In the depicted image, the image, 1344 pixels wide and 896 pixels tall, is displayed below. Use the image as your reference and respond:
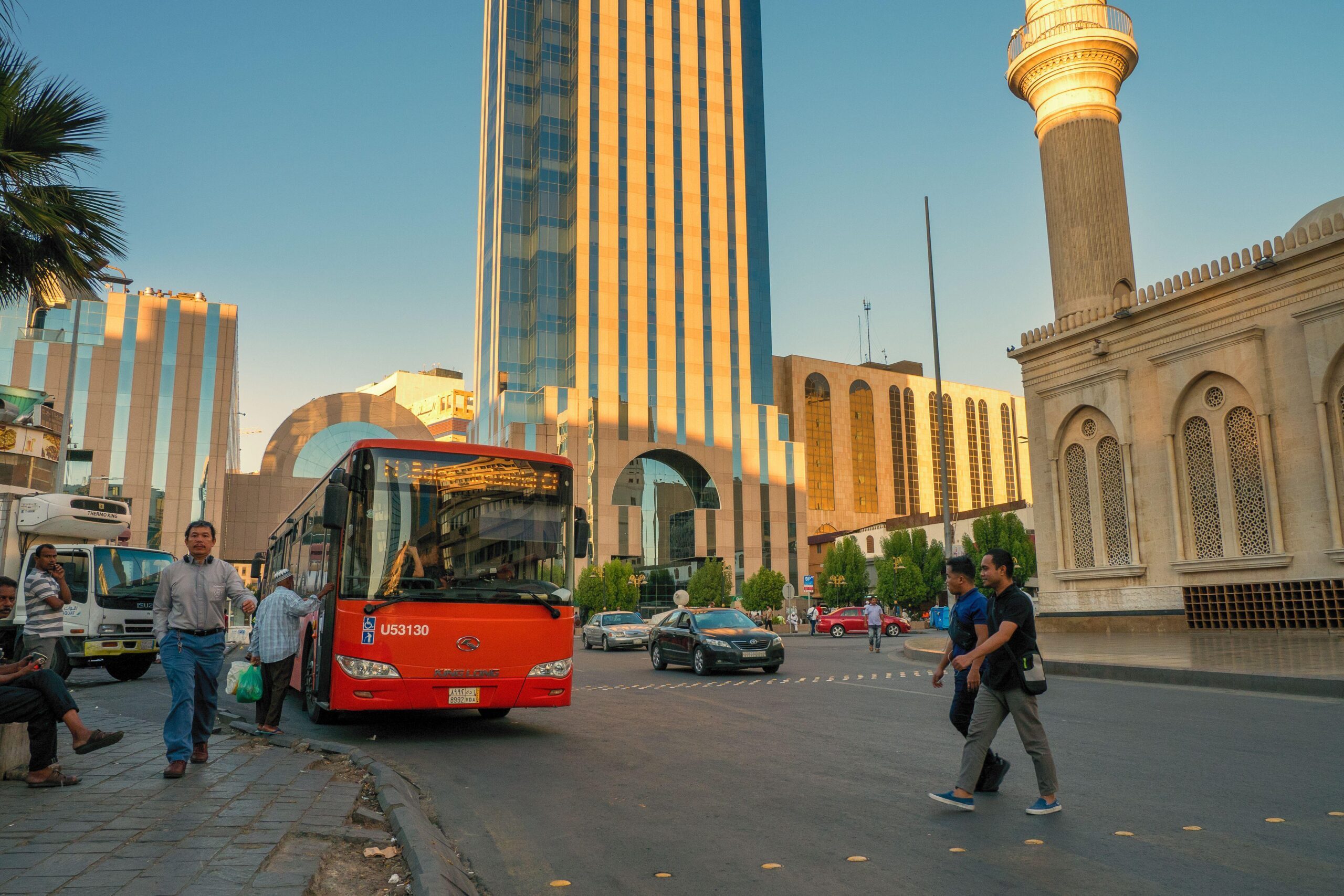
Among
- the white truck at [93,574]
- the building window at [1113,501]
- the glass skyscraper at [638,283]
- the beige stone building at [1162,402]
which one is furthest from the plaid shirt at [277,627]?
the glass skyscraper at [638,283]

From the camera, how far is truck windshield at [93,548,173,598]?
677 inches

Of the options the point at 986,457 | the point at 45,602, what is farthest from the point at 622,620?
the point at 986,457

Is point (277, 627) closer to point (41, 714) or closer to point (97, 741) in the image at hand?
point (97, 741)

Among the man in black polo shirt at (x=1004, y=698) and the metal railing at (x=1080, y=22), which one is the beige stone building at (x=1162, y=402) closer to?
the metal railing at (x=1080, y=22)

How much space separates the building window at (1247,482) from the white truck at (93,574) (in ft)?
88.6

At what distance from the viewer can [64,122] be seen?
30.7ft

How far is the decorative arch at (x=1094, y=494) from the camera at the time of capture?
29.6 meters

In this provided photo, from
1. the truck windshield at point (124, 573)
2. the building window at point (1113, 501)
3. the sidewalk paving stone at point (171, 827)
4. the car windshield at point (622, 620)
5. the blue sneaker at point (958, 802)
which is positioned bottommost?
the blue sneaker at point (958, 802)

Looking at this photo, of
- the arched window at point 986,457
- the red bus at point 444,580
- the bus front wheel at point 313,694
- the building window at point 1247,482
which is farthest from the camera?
the arched window at point 986,457

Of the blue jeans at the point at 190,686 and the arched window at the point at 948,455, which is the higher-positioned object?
the arched window at the point at 948,455

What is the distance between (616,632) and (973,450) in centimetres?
11911

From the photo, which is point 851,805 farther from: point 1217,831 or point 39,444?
point 39,444

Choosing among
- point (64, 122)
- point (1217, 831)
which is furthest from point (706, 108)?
point (1217, 831)

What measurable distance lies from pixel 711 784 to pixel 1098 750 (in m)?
3.87
